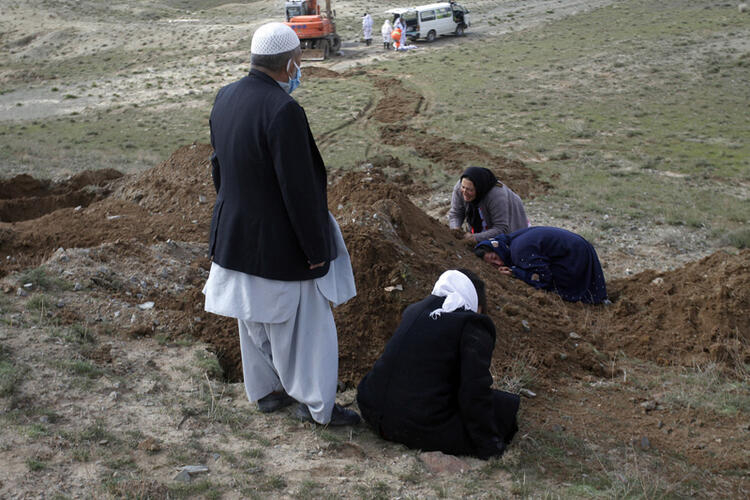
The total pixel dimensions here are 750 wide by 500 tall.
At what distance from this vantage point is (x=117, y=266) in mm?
4883

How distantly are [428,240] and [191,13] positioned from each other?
1447 inches

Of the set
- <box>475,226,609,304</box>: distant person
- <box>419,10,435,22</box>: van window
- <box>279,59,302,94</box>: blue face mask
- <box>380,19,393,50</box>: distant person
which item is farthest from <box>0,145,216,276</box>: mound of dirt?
<box>419,10,435,22</box>: van window

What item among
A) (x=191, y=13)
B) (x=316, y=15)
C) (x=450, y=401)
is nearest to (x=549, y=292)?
(x=450, y=401)

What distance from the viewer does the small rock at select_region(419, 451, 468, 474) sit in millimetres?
3025

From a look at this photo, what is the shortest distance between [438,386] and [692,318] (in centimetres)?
285

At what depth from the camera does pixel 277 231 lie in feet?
9.43

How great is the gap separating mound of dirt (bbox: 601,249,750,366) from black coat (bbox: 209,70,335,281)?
297 cm

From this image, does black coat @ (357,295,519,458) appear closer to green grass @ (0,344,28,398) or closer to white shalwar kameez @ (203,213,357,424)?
white shalwar kameez @ (203,213,357,424)

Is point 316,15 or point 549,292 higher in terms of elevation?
point 316,15

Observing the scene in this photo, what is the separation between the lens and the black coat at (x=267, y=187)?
2.75 metres

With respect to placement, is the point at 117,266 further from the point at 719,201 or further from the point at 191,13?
the point at 191,13

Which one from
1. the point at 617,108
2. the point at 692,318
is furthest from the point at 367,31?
the point at 692,318

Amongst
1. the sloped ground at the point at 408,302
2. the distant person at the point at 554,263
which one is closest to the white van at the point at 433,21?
the sloped ground at the point at 408,302

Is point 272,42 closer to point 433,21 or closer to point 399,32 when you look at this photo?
point 399,32
